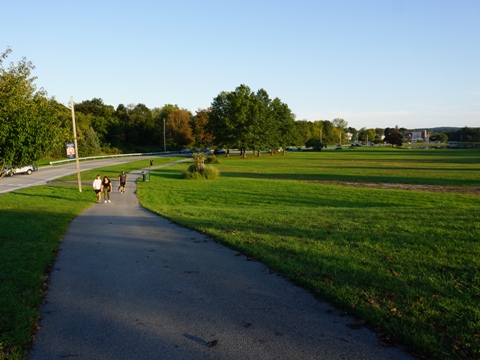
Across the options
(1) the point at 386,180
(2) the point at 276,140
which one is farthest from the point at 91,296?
(2) the point at 276,140

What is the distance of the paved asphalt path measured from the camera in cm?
446

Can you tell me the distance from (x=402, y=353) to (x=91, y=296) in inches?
177

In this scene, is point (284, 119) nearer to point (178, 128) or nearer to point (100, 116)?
point (178, 128)

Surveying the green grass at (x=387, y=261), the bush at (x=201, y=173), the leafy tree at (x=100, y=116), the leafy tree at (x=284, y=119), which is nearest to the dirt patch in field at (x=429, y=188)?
the bush at (x=201, y=173)

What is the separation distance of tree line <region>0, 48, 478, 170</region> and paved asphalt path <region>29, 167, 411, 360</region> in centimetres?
338

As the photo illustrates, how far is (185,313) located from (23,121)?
720 centimetres

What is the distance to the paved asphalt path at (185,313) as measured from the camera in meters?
4.46

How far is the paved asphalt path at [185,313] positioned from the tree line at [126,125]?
11.1ft

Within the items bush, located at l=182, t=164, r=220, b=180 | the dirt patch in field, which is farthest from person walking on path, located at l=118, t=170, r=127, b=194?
the dirt patch in field

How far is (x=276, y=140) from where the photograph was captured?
87250 millimetres

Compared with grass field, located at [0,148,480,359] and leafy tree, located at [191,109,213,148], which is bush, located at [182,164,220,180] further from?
leafy tree, located at [191,109,213,148]

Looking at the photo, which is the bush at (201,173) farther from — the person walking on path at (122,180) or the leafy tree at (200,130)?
the leafy tree at (200,130)

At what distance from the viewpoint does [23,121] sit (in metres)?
10.0

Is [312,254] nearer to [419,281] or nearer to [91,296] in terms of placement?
[419,281]
